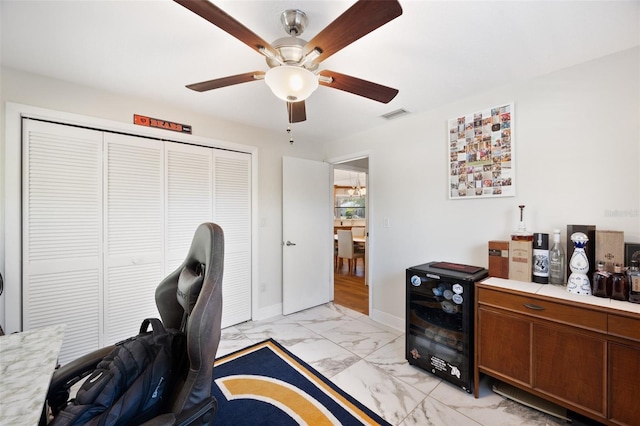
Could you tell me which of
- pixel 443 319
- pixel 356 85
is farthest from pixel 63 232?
pixel 443 319

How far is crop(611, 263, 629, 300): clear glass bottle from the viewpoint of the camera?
1511mm

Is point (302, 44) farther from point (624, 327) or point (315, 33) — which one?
point (624, 327)

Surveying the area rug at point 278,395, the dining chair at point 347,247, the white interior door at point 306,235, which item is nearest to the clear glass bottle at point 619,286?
the area rug at point 278,395

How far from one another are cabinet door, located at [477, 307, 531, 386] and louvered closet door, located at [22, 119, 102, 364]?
3127mm

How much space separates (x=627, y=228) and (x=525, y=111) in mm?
1059

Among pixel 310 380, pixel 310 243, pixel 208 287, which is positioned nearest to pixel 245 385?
pixel 310 380

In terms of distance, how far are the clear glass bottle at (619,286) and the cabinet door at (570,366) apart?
0.30m

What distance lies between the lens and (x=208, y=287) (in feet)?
3.33

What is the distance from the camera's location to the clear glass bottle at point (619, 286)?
1511mm

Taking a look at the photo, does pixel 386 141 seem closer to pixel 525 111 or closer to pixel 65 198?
pixel 525 111

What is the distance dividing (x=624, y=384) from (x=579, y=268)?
62cm

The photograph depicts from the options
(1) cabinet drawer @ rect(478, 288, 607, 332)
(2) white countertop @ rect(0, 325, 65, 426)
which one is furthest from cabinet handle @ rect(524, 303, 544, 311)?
(2) white countertop @ rect(0, 325, 65, 426)

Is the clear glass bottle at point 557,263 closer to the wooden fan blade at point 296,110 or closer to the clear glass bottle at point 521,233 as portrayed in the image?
the clear glass bottle at point 521,233

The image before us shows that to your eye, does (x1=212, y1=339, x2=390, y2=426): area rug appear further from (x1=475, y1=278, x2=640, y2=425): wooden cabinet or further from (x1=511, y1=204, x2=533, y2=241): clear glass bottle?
(x1=511, y1=204, x2=533, y2=241): clear glass bottle
